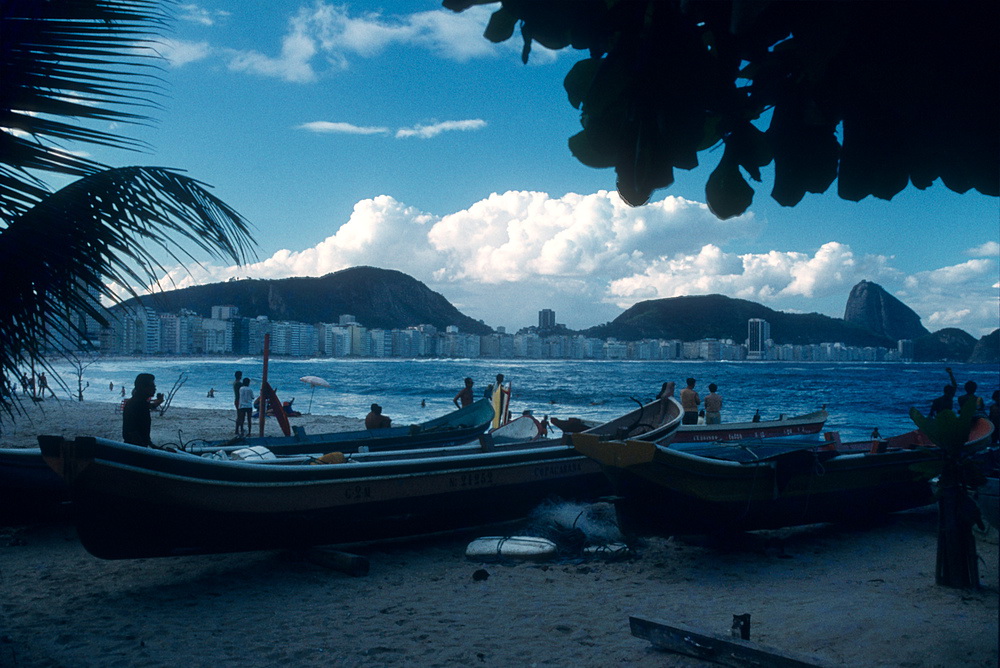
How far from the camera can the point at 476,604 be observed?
4.97m

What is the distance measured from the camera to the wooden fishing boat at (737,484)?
5.70m

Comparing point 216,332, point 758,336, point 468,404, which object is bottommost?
point 468,404

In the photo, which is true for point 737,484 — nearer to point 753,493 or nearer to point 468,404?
point 753,493

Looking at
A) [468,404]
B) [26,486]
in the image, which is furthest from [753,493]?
[468,404]

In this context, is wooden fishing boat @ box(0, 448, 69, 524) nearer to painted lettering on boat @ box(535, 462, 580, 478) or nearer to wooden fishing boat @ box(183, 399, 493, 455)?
wooden fishing boat @ box(183, 399, 493, 455)

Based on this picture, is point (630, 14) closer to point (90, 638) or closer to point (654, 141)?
point (654, 141)

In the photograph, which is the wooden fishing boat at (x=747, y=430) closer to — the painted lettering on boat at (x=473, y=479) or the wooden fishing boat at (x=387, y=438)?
the wooden fishing boat at (x=387, y=438)

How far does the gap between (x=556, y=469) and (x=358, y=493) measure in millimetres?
2350

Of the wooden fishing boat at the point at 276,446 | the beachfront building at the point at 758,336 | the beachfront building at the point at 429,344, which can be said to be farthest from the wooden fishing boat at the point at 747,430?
the beachfront building at the point at 758,336

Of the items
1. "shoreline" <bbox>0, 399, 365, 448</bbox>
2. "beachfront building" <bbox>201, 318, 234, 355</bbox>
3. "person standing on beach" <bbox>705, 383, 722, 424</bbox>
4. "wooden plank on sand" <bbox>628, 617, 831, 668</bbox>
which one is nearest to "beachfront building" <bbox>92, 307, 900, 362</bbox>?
"beachfront building" <bbox>201, 318, 234, 355</bbox>

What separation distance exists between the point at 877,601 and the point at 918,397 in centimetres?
4851

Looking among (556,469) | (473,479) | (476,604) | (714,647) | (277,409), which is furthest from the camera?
(277,409)

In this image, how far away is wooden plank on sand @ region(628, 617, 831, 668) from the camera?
3.16m

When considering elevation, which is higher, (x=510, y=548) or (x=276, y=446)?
(x=276, y=446)
